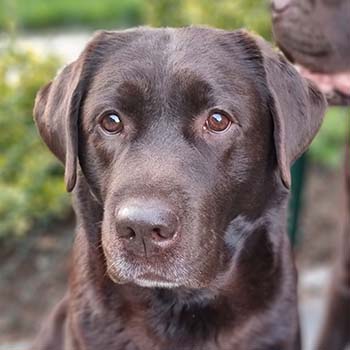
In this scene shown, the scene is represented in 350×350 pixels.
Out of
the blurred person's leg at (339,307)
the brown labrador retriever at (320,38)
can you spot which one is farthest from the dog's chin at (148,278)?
the blurred person's leg at (339,307)

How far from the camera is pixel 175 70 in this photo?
3146mm

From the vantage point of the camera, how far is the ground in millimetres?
5121

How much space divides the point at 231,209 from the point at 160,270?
0.32 metres

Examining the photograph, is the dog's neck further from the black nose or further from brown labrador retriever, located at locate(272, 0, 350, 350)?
brown labrador retriever, located at locate(272, 0, 350, 350)

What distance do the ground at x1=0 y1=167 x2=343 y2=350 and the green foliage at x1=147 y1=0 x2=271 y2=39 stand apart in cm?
101

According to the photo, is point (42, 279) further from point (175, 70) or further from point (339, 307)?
point (175, 70)

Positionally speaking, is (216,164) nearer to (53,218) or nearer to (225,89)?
(225,89)

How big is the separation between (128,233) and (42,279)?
242 cm

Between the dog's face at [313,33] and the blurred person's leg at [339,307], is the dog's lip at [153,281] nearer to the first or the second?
the dog's face at [313,33]

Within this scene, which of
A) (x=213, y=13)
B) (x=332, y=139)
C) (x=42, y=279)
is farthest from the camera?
(x=332, y=139)

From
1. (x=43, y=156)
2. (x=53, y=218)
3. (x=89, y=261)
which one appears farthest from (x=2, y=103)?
(x=89, y=261)

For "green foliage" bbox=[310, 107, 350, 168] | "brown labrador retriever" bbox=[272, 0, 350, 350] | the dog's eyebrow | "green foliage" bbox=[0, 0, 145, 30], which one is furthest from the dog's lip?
"green foliage" bbox=[0, 0, 145, 30]

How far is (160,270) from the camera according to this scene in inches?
122

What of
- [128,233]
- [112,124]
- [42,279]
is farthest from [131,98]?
[42,279]
